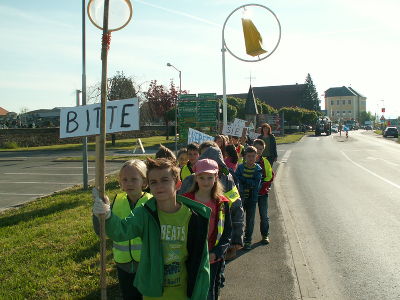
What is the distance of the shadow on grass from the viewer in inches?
352

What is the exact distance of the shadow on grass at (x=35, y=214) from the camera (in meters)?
8.95

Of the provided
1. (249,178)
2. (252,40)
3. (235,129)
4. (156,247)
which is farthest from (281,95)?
(156,247)

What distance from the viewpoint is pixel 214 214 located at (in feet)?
12.3

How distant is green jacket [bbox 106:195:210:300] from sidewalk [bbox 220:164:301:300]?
1.99 m

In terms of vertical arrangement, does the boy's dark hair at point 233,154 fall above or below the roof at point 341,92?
below

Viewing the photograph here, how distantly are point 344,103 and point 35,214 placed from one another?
491 ft

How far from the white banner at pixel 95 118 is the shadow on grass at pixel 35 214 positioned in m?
5.82

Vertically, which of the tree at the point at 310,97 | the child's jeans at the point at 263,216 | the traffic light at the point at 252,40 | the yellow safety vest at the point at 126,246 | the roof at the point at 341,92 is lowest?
the child's jeans at the point at 263,216

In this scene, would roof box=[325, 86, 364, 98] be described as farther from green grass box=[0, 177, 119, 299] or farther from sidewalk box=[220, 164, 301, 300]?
sidewalk box=[220, 164, 301, 300]

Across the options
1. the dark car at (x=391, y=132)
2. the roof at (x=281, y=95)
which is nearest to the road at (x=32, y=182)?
the dark car at (x=391, y=132)

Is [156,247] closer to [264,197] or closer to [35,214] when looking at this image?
[264,197]

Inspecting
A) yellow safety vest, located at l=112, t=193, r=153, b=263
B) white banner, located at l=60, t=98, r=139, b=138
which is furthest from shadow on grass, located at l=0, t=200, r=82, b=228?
yellow safety vest, located at l=112, t=193, r=153, b=263

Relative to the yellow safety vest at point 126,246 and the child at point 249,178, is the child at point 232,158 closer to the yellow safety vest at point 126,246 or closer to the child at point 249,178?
the child at point 249,178

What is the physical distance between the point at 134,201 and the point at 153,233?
2.89 feet
